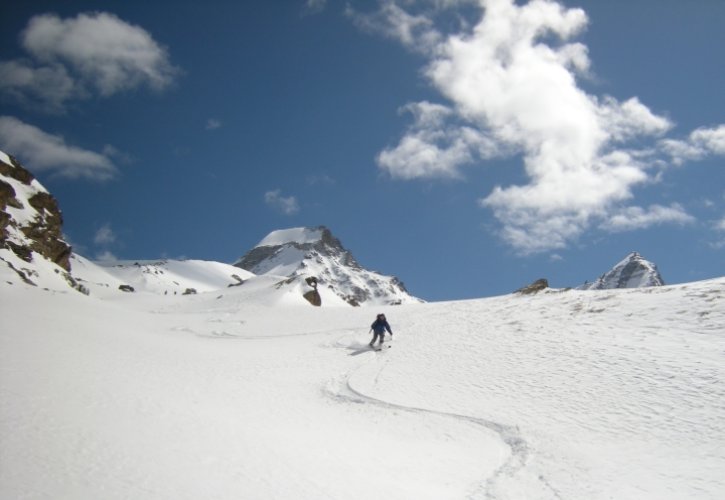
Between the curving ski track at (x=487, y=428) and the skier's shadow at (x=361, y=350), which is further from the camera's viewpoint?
the skier's shadow at (x=361, y=350)

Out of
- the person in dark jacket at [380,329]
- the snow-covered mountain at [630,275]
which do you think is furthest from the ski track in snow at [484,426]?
the snow-covered mountain at [630,275]

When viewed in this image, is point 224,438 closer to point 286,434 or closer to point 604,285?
point 286,434

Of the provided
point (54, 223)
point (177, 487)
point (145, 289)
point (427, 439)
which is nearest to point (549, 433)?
point (427, 439)

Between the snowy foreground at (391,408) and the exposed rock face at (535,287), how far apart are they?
4.53m

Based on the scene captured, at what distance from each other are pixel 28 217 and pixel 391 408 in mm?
74853

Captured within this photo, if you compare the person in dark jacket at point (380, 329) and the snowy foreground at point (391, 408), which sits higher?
the person in dark jacket at point (380, 329)

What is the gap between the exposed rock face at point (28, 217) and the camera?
6353cm

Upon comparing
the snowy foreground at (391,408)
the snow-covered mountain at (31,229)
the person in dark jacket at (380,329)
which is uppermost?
the snow-covered mountain at (31,229)

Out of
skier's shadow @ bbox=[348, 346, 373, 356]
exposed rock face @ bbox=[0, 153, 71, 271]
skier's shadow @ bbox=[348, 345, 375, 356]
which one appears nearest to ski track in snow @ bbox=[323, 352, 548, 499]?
skier's shadow @ bbox=[348, 346, 373, 356]

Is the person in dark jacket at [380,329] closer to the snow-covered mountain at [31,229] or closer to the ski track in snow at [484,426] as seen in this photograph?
the ski track in snow at [484,426]

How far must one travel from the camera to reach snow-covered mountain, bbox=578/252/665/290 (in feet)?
533

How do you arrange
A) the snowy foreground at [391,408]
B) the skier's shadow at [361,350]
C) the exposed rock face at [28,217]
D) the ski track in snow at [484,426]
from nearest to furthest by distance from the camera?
the snowy foreground at [391,408], the ski track in snow at [484,426], the skier's shadow at [361,350], the exposed rock face at [28,217]

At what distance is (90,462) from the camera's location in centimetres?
781

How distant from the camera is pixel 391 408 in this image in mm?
16516
